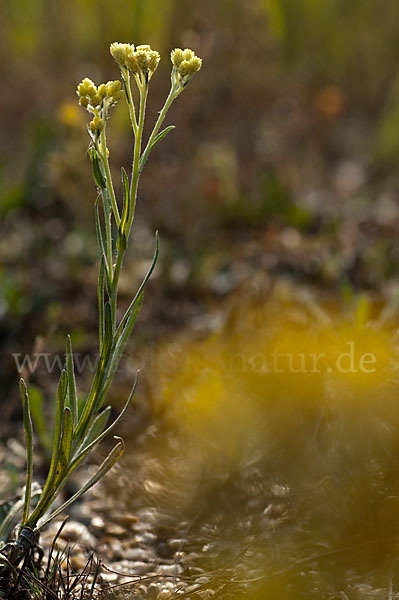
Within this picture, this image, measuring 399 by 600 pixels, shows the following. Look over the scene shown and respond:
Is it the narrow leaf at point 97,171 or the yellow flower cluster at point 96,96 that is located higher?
the yellow flower cluster at point 96,96

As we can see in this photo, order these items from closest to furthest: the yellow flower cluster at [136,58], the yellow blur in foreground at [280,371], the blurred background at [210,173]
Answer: the yellow flower cluster at [136,58], the yellow blur in foreground at [280,371], the blurred background at [210,173]

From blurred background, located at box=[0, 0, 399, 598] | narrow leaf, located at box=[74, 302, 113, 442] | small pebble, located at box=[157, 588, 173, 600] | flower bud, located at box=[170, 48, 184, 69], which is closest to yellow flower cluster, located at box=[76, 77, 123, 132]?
flower bud, located at box=[170, 48, 184, 69]

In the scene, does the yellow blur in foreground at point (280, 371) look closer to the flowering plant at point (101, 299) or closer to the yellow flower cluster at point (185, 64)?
the flowering plant at point (101, 299)

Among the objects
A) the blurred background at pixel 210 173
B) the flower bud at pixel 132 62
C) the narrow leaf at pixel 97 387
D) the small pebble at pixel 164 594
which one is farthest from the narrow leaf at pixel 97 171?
the small pebble at pixel 164 594

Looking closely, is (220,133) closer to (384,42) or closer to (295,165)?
(295,165)

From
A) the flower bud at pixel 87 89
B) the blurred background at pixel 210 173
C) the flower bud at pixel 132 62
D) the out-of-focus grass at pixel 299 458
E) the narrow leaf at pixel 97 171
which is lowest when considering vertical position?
the out-of-focus grass at pixel 299 458

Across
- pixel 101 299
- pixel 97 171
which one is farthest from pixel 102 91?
pixel 101 299

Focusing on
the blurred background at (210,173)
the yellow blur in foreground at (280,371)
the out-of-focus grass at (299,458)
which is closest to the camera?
the out-of-focus grass at (299,458)
